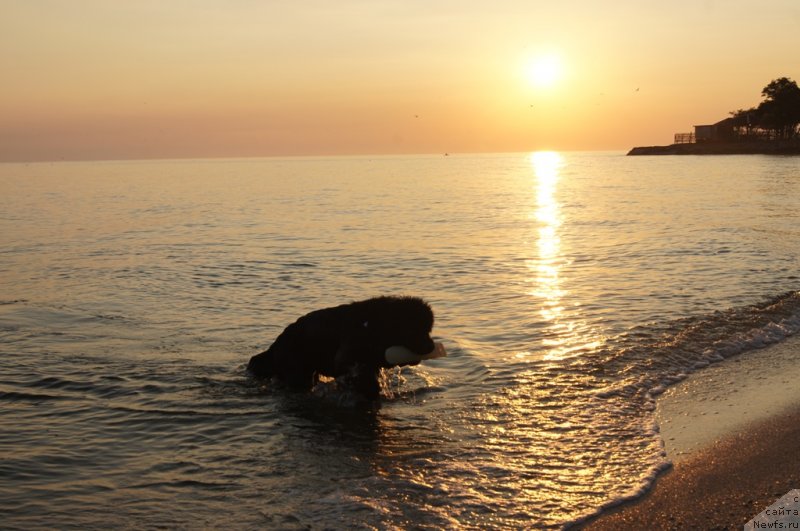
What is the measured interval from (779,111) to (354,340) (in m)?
151

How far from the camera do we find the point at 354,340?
9.66 meters

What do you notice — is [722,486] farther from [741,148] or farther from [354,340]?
[741,148]

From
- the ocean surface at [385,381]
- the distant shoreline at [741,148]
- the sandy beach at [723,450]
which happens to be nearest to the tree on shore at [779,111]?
the distant shoreline at [741,148]

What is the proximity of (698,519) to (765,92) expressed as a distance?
15886 centimetres

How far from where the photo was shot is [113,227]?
121 feet

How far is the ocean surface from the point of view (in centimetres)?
702

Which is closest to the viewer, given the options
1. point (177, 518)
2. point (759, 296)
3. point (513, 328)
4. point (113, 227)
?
point (177, 518)

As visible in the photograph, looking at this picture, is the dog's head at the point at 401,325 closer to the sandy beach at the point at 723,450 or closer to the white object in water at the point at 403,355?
the white object in water at the point at 403,355

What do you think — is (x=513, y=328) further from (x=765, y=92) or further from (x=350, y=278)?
(x=765, y=92)

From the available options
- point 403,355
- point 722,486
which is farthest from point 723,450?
point 403,355

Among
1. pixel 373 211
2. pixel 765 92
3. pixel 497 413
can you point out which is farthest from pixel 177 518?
pixel 765 92

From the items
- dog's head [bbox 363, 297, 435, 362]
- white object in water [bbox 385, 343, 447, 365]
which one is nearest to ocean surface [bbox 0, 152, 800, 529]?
white object in water [bbox 385, 343, 447, 365]

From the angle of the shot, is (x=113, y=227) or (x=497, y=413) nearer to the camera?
→ (x=497, y=413)

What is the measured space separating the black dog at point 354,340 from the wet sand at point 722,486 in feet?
11.1
